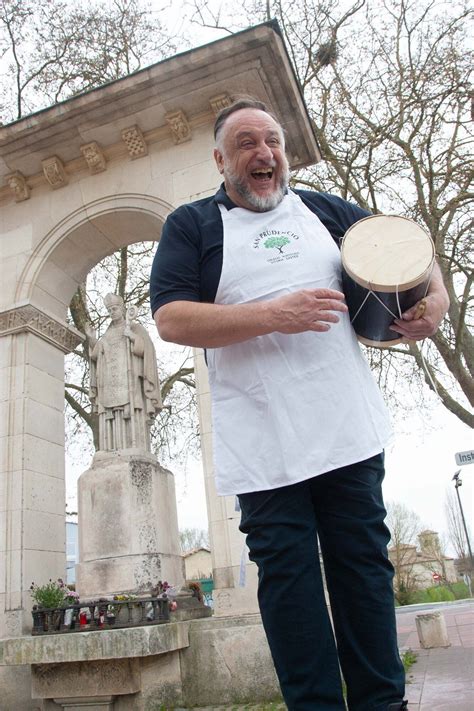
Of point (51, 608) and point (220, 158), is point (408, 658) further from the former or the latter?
point (220, 158)

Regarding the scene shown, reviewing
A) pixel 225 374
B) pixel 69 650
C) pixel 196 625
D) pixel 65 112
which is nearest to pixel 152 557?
pixel 196 625

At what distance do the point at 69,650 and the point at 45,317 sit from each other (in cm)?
436

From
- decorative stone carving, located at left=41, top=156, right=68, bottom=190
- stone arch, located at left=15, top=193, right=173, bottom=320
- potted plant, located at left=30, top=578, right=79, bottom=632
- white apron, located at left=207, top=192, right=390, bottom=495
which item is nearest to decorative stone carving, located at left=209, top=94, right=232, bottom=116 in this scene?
stone arch, located at left=15, top=193, right=173, bottom=320

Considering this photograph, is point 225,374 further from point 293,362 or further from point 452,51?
point 452,51

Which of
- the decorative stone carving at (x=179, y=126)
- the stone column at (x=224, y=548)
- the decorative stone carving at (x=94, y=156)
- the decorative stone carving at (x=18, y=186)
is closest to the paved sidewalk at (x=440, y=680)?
the stone column at (x=224, y=548)

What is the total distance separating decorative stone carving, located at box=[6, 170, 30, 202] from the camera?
8344 millimetres

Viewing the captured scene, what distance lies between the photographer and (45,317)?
25.8 ft

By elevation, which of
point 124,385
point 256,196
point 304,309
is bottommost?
point 304,309

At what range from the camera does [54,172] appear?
26.9 ft

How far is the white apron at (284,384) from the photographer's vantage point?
1523 mm

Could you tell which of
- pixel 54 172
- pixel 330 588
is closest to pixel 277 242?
pixel 330 588

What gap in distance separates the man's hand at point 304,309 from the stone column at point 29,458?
609cm

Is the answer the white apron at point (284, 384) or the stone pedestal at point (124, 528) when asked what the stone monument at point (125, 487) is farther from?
the white apron at point (284, 384)

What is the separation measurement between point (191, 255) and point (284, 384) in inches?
19.0
